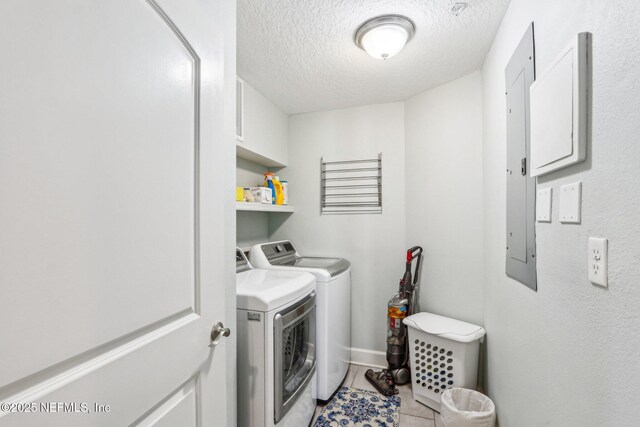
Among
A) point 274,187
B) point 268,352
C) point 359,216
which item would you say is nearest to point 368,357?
point 359,216

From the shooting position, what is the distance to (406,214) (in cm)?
256

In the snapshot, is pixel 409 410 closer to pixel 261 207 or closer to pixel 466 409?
pixel 466 409

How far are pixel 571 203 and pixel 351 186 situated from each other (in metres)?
1.95

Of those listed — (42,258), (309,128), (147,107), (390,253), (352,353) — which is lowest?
(352,353)

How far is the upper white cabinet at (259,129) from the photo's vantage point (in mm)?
2059

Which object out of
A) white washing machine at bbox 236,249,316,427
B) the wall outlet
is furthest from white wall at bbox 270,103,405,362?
the wall outlet

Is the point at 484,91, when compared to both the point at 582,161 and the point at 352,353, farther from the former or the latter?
the point at 352,353

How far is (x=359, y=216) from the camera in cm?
269

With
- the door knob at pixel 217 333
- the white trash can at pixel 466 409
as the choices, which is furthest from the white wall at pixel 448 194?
the door knob at pixel 217 333

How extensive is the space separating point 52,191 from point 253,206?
1.65 metres

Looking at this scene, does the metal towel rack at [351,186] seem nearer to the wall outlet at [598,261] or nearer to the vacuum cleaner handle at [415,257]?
the vacuum cleaner handle at [415,257]

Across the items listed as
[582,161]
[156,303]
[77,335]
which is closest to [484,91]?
[582,161]

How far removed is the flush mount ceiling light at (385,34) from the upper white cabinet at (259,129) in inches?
36.7

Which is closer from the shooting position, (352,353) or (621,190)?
(621,190)
